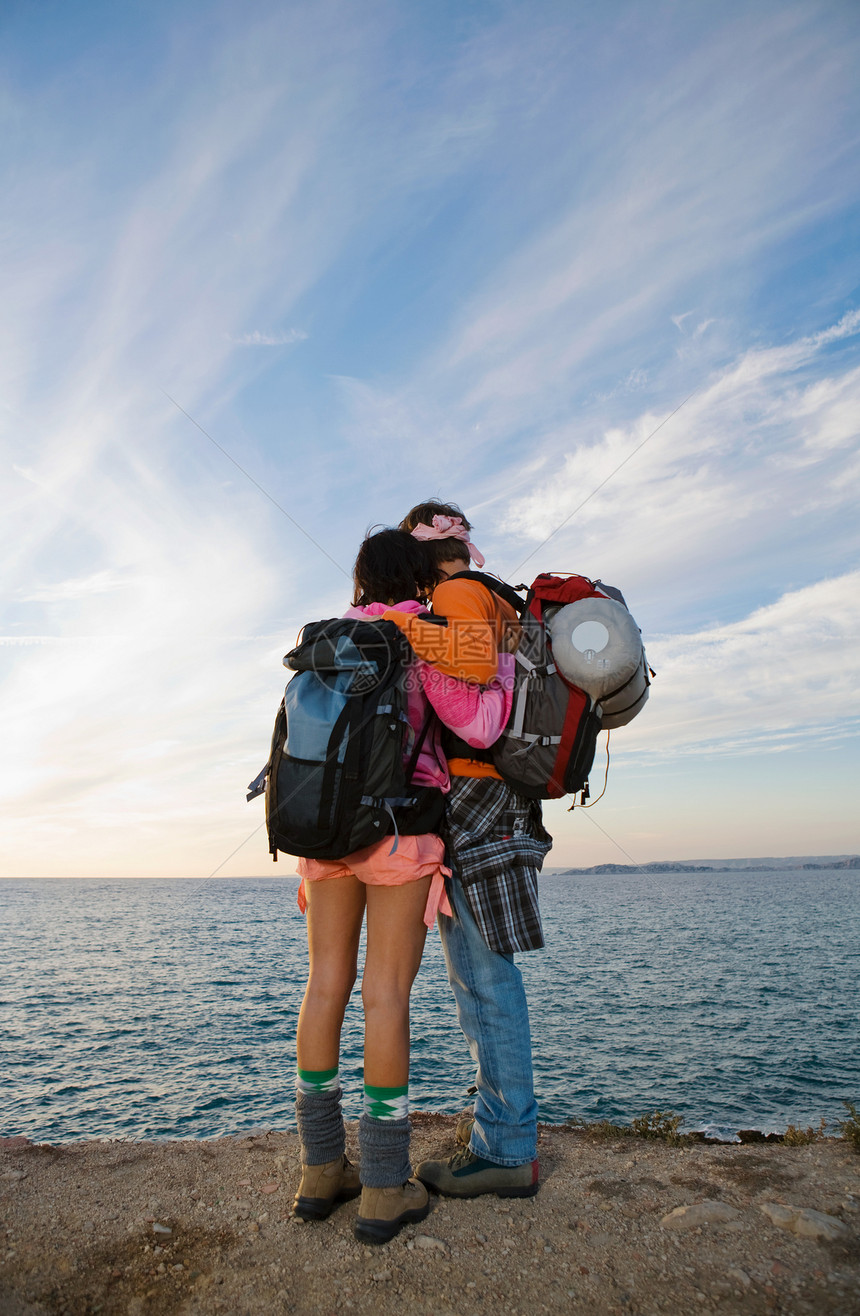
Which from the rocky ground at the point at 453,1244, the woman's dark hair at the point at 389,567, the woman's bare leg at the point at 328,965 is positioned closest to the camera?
the rocky ground at the point at 453,1244

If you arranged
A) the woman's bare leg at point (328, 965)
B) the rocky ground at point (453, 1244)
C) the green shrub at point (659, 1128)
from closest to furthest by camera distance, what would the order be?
the rocky ground at point (453, 1244) → the woman's bare leg at point (328, 965) → the green shrub at point (659, 1128)

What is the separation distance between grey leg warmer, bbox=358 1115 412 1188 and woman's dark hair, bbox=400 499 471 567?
241cm

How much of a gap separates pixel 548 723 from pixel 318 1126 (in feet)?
6.39

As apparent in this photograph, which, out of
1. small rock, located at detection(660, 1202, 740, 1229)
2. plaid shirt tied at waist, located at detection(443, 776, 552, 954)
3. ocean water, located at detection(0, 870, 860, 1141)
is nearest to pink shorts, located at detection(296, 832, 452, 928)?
plaid shirt tied at waist, located at detection(443, 776, 552, 954)

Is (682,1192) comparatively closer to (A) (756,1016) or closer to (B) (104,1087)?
(B) (104,1087)

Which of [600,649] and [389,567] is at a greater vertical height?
[389,567]

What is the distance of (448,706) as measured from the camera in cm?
276

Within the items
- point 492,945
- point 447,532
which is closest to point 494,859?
point 492,945

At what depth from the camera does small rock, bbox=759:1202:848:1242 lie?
8.60ft

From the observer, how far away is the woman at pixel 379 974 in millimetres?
2682

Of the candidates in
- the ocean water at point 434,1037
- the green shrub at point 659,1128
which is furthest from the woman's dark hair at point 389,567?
the ocean water at point 434,1037

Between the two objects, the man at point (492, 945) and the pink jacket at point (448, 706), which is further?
the man at point (492, 945)

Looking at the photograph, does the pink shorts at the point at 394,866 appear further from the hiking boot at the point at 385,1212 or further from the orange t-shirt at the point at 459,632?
the hiking boot at the point at 385,1212

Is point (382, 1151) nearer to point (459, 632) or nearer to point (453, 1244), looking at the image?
point (453, 1244)
